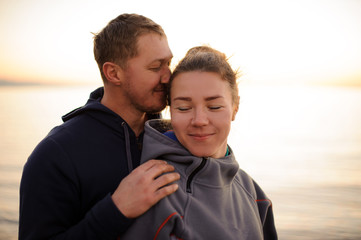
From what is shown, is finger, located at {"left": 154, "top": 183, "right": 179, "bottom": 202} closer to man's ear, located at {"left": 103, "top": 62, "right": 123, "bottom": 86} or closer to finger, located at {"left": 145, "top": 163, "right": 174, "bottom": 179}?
finger, located at {"left": 145, "top": 163, "right": 174, "bottom": 179}

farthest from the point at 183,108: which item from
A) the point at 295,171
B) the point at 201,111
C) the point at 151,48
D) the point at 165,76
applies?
the point at 295,171

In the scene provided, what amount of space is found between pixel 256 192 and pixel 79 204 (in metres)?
0.89

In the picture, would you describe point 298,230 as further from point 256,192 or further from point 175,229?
point 175,229

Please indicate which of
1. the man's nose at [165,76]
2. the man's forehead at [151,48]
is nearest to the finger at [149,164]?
the man's nose at [165,76]

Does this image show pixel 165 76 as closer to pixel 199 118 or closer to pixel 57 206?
pixel 199 118

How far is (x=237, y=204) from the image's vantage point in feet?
5.25

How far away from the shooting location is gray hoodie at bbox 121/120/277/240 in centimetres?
139

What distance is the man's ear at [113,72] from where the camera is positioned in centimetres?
201

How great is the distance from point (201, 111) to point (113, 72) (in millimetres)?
733

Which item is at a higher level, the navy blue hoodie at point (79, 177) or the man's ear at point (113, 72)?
the man's ear at point (113, 72)

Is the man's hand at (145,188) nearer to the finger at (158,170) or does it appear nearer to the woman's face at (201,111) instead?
the finger at (158,170)

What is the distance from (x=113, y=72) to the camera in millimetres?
2041

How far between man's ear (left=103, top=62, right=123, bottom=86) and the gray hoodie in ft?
1.48

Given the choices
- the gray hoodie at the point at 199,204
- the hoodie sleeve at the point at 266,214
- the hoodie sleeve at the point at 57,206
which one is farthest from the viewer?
the hoodie sleeve at the point at 266,214
